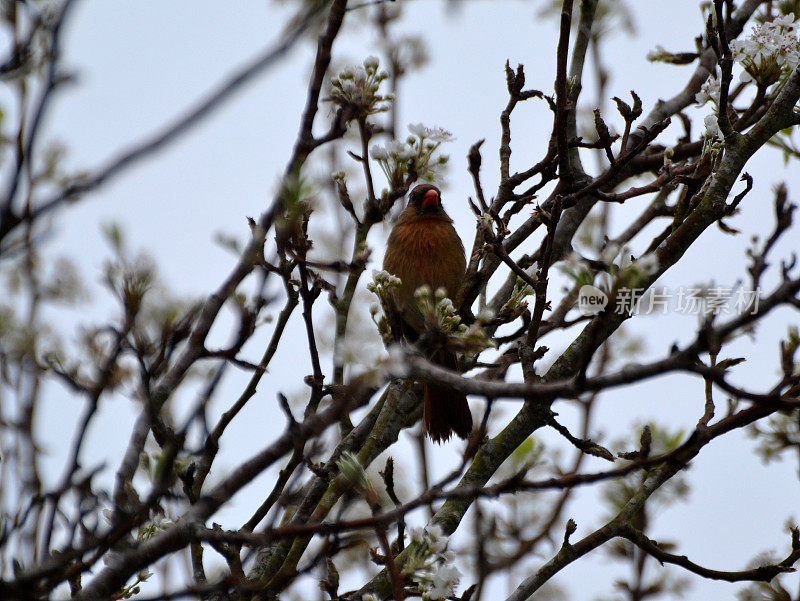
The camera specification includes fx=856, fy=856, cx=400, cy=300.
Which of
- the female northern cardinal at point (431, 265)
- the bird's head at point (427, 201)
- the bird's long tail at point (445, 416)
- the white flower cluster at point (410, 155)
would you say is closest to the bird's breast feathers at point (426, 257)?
the female northern cardinal at point (431, 265)

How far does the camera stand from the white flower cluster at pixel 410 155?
2.99 meters

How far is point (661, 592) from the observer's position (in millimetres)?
4184

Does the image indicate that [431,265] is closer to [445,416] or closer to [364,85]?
[445,416]

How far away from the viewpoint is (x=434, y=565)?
93.6 inches

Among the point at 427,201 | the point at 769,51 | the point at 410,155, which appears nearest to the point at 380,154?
the point at 410,155

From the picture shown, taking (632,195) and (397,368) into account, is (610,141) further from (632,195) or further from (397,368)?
(397,368)

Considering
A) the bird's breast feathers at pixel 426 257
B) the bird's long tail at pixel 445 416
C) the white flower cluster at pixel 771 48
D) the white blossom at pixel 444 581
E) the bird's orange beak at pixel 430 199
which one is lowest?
the white blossom at pixel 444 581

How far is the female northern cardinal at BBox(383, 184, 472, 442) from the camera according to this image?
14.2ft

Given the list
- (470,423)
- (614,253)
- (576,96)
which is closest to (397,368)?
(614,253)

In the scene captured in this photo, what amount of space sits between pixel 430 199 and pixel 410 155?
2.22 meters

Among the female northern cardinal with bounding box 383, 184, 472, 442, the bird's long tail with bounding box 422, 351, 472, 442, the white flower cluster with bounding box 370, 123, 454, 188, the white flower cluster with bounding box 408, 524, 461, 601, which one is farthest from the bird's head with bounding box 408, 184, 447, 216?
the white flower cluster with bounding box 408, 524, 461, 601

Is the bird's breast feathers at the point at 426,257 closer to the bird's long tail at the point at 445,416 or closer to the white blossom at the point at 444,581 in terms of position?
the bird's long tail at the point at 445,416

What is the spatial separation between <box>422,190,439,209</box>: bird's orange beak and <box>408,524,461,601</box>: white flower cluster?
10.0ft

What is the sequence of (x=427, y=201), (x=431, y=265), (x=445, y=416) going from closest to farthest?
(x=445, y=416)
(x=431, y=265)
(x=427, y=201)
